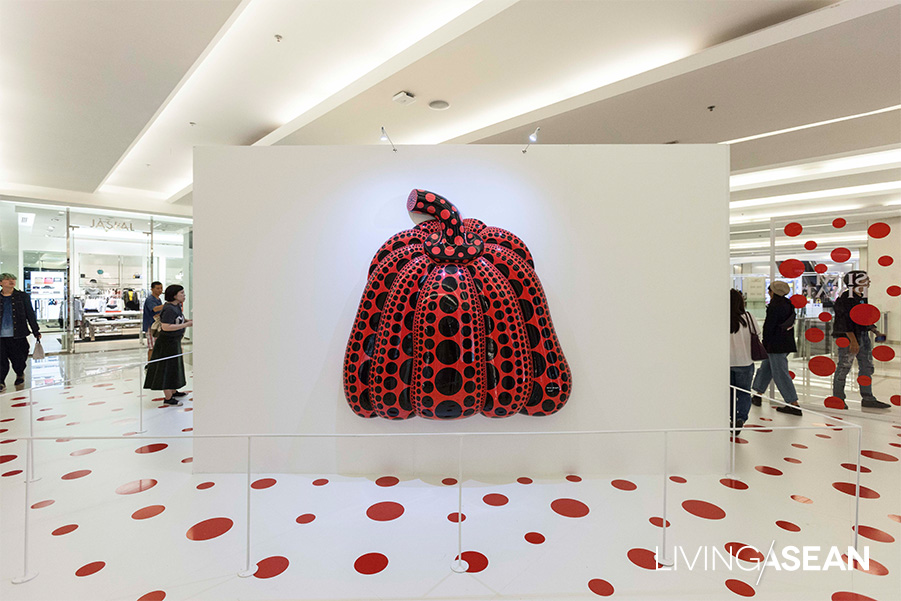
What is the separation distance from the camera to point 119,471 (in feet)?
8.57

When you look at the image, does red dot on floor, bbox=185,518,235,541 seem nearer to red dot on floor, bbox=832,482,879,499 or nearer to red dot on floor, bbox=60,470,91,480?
red dot on floor, bbox=60,470,91,480

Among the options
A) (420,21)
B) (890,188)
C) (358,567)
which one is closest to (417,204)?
(420,21)

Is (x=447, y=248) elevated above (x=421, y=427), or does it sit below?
→ above

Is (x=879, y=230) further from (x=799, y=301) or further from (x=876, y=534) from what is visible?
(x=876, y=534)

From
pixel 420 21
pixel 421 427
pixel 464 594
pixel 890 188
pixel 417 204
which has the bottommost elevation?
pixel 464 594

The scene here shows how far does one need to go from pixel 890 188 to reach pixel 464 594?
7629mm

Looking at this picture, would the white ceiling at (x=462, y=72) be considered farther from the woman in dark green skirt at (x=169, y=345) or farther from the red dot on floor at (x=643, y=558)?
the red dot on floor at (x=643, y=558)

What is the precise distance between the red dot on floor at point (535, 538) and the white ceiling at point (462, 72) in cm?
327

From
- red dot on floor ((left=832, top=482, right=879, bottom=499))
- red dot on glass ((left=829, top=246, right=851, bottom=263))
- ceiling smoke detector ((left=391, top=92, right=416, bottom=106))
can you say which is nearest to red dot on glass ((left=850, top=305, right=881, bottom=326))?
red dot on glass ((left=829, top=246, right=851, bottom=263))

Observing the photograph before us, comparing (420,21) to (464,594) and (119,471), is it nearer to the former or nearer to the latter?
(464,594)

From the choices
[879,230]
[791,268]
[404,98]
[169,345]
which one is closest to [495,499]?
[404,98]

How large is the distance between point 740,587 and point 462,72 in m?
3.85

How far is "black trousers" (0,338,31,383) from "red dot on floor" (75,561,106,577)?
4.93 m

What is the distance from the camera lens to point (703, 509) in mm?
2201
